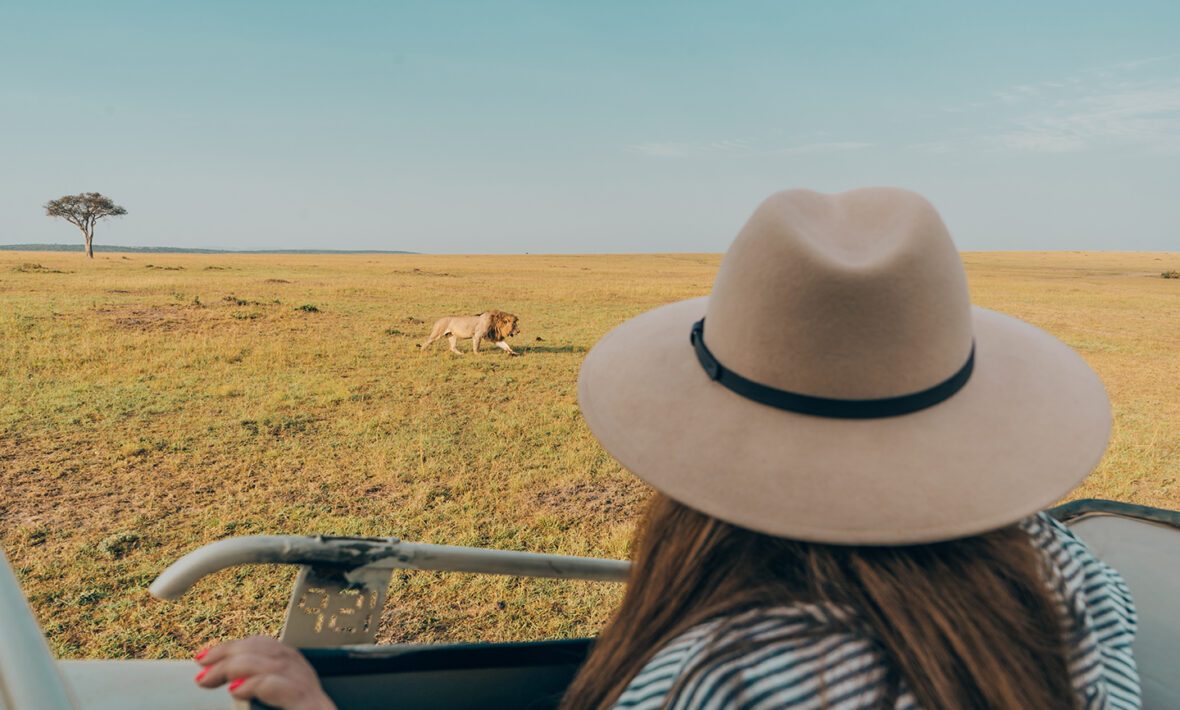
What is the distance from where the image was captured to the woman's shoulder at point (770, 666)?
0.67 m

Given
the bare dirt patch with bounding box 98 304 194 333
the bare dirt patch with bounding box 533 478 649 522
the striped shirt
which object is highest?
the striped shirt

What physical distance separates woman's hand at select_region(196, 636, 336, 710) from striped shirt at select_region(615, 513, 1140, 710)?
0.62 meters

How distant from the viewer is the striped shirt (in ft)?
2.19

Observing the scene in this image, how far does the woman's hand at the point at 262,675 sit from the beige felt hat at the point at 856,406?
0.66 metres

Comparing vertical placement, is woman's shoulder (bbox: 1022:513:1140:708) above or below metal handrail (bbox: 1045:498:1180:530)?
above

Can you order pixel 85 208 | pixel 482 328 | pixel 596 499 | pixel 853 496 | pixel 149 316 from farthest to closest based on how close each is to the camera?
pixel 85 208 < pixel 149 316 < pixel 482 328 < pixel 596 499 < pixel 853 496

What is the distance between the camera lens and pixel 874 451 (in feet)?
2.74

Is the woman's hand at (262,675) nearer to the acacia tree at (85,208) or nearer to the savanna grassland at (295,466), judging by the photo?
the savanna grassland at (295,466)

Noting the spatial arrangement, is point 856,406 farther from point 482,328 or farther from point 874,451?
point 482,328

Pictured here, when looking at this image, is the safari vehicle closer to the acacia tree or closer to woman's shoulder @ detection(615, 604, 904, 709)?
woman's shoulder @ detection(615, 604, 904, 709)

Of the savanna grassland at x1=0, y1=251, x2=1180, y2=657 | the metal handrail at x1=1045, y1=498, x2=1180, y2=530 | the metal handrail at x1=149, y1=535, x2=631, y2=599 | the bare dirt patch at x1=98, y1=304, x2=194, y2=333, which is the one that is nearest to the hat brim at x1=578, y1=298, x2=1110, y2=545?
the metal handrail at x1=149, y1=535, x2=631, y2=599

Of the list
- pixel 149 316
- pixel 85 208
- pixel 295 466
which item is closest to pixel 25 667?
pixel 295 466

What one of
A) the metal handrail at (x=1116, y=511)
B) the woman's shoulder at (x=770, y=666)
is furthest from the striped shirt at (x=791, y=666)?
the metal handrail at (x=1116, y=511)

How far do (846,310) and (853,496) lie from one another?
24 centimetres
